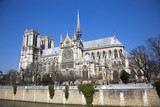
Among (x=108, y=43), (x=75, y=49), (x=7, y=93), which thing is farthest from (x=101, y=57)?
(x=7, y=93)

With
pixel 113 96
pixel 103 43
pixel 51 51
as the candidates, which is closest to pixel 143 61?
pixel 113 96

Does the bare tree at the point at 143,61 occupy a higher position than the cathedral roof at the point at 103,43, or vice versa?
the cathedral roof at the point at 103,43

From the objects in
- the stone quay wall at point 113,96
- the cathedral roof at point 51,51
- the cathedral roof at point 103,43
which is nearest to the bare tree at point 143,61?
the stone quay wall at point 113,96

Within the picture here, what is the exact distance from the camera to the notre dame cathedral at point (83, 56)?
40375 millimetres

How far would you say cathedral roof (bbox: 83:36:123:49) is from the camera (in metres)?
50.7

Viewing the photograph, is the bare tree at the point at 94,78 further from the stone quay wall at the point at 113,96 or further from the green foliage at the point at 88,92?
the green foliage at the point at 88,92

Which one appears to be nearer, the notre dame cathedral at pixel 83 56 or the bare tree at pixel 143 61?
the bare tree at pixel 143 61

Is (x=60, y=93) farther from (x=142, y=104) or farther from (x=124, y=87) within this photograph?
(x=142, y=104)

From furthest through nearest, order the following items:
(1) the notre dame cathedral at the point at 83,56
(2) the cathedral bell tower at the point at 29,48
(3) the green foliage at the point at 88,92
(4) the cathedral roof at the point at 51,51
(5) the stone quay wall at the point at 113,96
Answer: (4) the cathedral roof at the point at 51,51, (2) the cathedral bell tower at the point at 29,48, (1) the notre dame cathedral at the point at 83,56, (3) the green foliage at the point at 88,92, (5) the stone quay wall at the point at 113,96

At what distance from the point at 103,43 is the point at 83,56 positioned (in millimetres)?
9276

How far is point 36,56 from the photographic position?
6588 cm

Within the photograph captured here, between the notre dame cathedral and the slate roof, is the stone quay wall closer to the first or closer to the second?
the notre dame cathedral

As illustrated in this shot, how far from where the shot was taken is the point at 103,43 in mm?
53531

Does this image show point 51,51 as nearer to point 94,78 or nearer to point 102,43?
point 102,43
